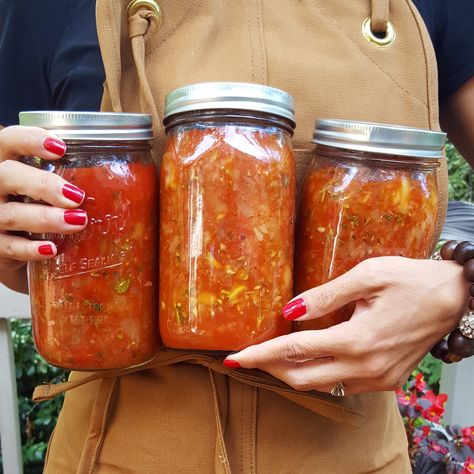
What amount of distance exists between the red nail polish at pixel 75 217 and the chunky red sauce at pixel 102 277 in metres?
0.02

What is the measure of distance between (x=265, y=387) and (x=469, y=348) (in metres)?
0.27

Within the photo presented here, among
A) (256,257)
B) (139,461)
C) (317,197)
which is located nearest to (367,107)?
(317,197)

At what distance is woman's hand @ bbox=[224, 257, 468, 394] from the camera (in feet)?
1.86

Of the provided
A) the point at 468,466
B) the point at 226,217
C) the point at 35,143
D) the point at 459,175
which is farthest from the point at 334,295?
the point at 459,175

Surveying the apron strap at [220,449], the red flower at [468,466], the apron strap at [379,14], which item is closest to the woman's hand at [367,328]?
the apron strap at [220,449]

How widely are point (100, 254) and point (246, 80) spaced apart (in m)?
0.29

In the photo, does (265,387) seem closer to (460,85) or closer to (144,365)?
(144,365)

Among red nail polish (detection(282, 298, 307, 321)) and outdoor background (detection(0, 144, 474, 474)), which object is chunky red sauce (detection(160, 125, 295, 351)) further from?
outdoor background (detection(0, 144, 474, 474))

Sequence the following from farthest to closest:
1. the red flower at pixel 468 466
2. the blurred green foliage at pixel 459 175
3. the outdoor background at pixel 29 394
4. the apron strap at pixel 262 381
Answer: the blurred green foliage at pixel 459 175 → the outdoor background at pixel 29 394 → the red flower at pixel 468 466 → the apron strap at pixel 262 381

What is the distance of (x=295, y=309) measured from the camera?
58cm

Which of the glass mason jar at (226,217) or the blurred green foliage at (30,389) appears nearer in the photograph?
the glass mason jar at (226,217)

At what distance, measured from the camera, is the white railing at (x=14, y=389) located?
1.49 m

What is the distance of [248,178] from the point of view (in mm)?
575

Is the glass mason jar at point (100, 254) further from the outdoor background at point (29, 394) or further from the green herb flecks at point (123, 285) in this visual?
the outdoor background at point (29, 394)
